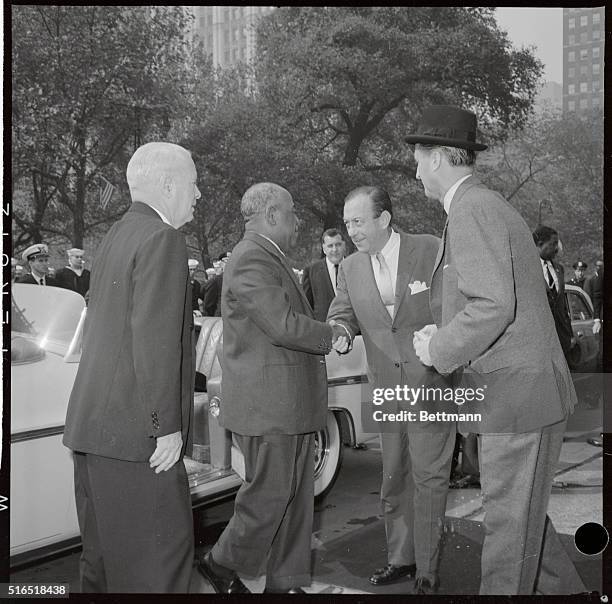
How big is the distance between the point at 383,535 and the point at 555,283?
143 centimetres

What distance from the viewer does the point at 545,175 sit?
335cm

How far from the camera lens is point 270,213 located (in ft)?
10.2

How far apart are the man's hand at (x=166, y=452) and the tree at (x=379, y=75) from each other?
126 cm

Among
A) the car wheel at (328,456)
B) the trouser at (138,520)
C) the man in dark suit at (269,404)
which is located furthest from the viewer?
the car wheel at (328,456)

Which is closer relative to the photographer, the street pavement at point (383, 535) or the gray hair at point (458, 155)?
the gray hair at point (458, 155)

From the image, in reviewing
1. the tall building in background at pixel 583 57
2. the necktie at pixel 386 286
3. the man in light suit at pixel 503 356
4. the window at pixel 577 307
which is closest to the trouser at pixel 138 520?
the man in light suit at pixel 503 356

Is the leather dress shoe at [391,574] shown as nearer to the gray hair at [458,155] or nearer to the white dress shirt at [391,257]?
the white dress shirt at [391,257]

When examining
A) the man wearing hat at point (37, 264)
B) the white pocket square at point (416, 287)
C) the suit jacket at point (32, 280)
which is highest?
the man wearing hat at point (37, 264)

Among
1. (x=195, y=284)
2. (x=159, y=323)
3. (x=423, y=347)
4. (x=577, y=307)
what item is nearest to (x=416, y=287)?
(x=423, y=347)

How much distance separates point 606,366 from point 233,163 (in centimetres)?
193

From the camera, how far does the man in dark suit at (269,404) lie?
3000 mm

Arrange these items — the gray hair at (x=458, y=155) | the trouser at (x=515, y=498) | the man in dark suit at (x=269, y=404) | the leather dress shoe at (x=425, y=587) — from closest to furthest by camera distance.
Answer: the trouser at (x=515, y=498) < the gray hair at (x=458, y=155) < the man in dark suit at (x=269, y=404) < the leather dress shoe at (x=425, y=587)

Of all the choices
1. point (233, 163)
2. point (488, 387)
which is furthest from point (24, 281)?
point (488, 387)

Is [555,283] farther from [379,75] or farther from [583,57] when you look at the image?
[379,75]
